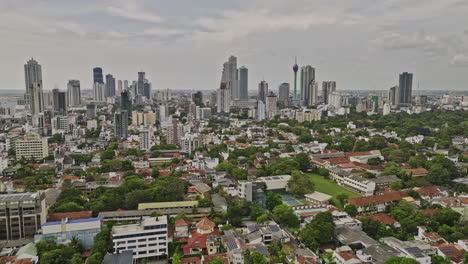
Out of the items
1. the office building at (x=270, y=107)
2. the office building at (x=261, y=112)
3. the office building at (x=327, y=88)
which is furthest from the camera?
the office building at (x=327, y=88)

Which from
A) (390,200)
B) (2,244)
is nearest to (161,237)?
(2,244)

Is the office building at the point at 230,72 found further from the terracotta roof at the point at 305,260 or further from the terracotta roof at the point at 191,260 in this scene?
the terracotta roof at the point at 305,260

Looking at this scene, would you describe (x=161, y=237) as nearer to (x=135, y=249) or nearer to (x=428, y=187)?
(x=135, y=249)

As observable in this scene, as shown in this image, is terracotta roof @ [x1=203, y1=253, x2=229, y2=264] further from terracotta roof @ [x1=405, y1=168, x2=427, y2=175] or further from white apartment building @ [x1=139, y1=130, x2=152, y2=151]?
white apartment building @ [x1=139, y1=130, x2=152, y2=151]

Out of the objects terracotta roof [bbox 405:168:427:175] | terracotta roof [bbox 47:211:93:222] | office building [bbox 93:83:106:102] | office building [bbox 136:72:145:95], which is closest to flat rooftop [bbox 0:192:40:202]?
terracotta roof [bbox 47:211:93:222]

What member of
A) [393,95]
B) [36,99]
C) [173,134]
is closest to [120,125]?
[173,134]

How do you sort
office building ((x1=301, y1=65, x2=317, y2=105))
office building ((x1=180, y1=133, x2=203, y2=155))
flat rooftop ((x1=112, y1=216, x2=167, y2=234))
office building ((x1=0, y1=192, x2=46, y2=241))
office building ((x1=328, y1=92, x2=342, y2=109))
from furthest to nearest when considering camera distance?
office building ((x1=301, y1=65, x2=317, y2=105))
office building ((x1=328, y1=92, x2=342, y2=109))
office building ((x1=180, y1=133, x2=203, y2=155))
office building ((x1=0, y1=192, x2=46, y2=241))
flat rooftop ((x1=112, y1=216, x2=167, y2=234))

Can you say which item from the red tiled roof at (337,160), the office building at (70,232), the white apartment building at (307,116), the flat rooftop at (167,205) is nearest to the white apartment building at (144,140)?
the red tiled roof at (337,160)
